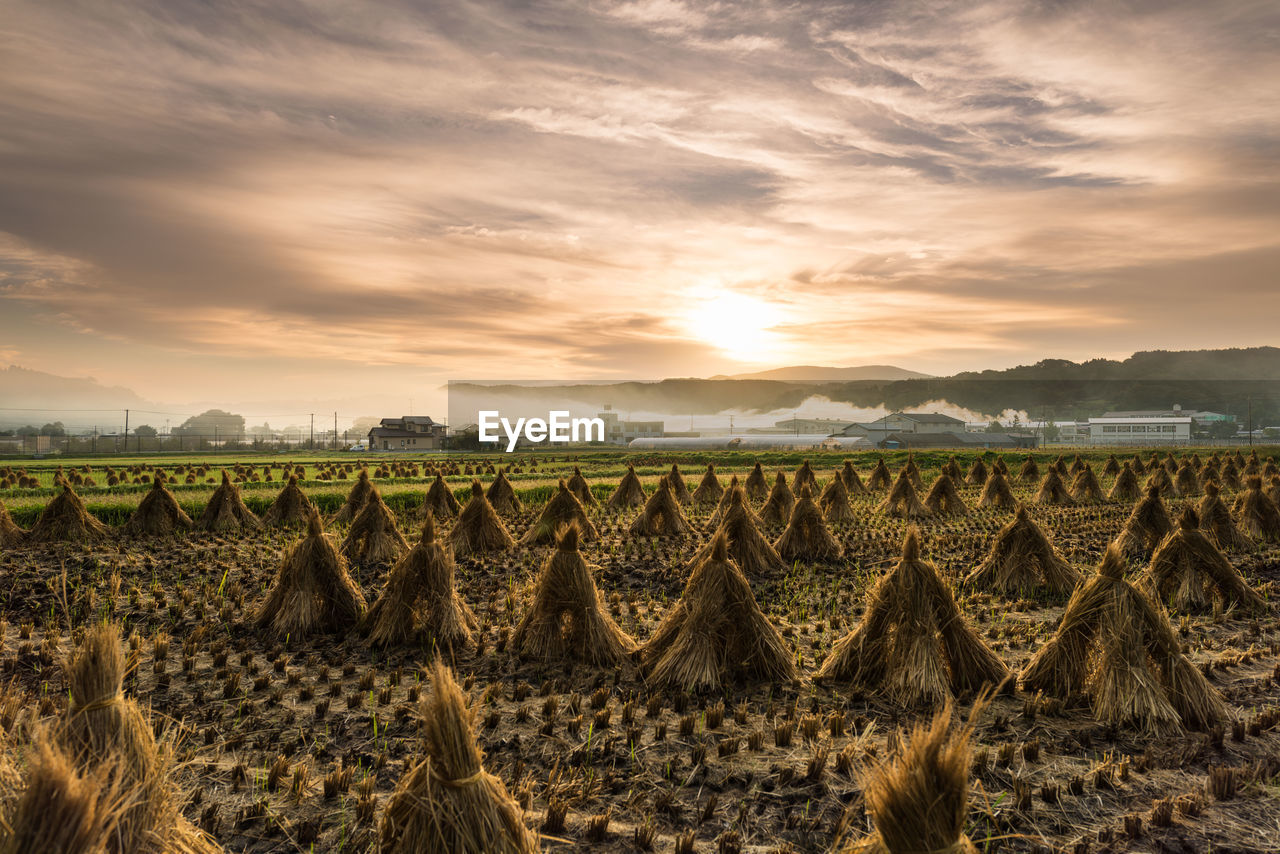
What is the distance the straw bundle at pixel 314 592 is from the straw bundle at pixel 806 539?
29.6 ft

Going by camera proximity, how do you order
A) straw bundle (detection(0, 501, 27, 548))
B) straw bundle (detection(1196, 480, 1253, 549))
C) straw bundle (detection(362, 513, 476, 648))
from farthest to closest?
straw bundle (detection(1196, 480, 1253, 549)), straw bundle (detection(0, 501, 27, 548)), straw bundle (detection(362, 513, 476, 648))

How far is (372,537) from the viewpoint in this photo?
14672 millimetres

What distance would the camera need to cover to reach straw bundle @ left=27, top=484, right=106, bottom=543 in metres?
15.1

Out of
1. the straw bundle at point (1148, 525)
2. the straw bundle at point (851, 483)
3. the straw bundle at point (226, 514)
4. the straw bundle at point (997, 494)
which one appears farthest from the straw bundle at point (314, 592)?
the straw bundle at point (851, 483)

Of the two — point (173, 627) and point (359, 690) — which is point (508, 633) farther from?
point (173, 627)

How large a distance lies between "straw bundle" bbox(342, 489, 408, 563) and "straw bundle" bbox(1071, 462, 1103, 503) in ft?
86.2

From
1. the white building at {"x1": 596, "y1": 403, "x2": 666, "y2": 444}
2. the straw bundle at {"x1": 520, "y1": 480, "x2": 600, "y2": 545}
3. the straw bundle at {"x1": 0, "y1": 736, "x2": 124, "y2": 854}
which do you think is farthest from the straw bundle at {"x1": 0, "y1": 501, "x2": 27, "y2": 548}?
the white building at {"x1": 596, "y1": 403, "x2": 666, "y2": 444}

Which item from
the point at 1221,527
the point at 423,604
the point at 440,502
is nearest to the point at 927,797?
the point at 423,604

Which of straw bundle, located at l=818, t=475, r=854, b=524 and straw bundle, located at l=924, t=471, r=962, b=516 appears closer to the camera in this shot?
straw bundle, located at l=818, t=475, r=854, b=524

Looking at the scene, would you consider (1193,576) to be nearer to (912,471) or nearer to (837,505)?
(837,505)

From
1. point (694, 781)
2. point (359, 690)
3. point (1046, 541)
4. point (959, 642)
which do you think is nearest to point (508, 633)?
point (359, 690)

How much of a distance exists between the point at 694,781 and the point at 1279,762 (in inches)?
181

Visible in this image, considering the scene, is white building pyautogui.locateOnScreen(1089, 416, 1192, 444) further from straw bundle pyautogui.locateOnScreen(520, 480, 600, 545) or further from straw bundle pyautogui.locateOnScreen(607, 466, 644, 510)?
straw bundle pyautogui.locateOnScreen(520, 480, 600, 545)

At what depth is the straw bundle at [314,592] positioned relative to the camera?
8938 millimetres
